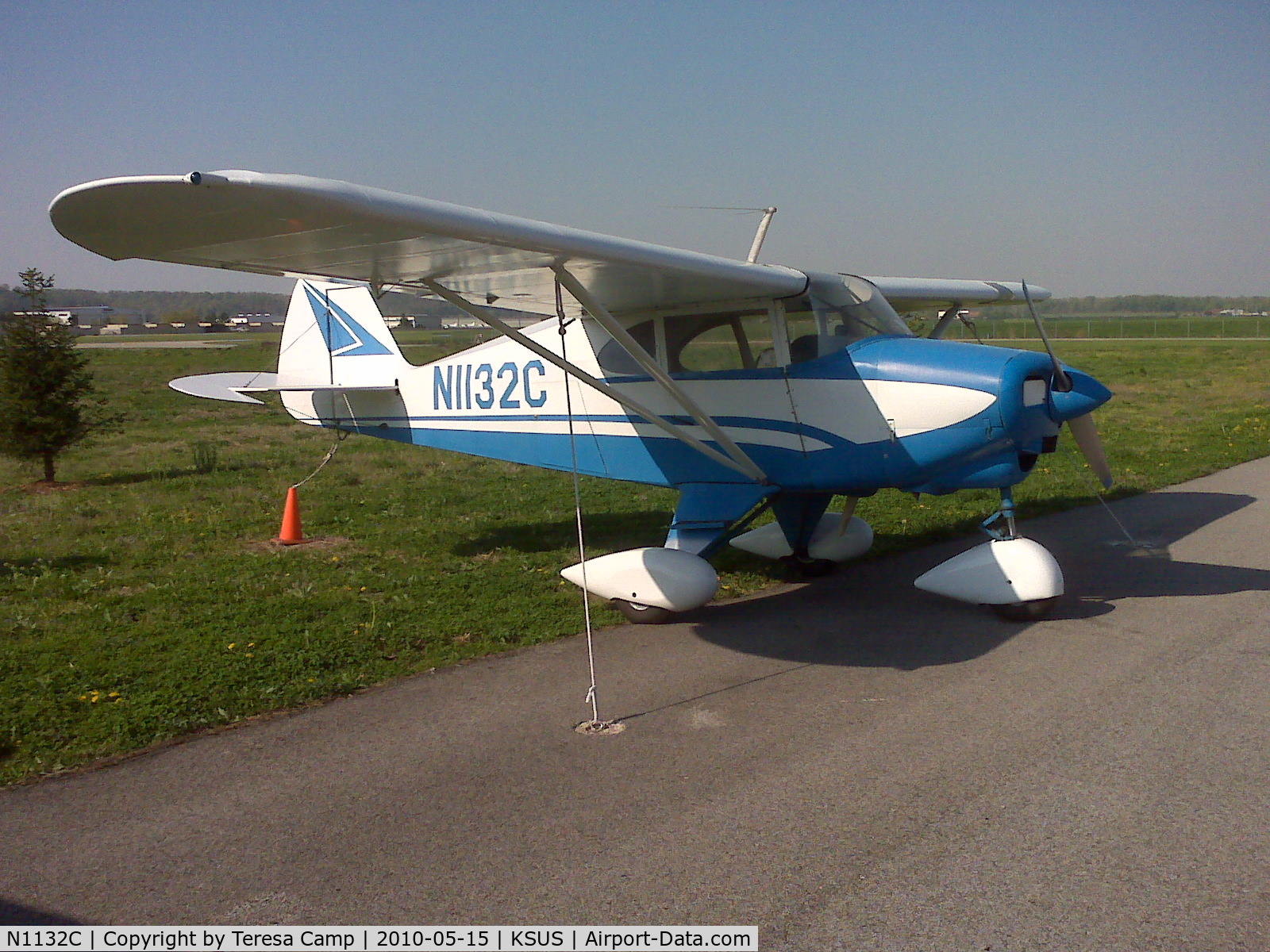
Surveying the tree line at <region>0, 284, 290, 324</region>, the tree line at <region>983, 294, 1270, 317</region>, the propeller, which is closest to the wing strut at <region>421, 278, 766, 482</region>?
the propeller

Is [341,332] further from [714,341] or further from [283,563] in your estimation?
[714,341]

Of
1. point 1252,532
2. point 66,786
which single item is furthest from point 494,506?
point 1252,532

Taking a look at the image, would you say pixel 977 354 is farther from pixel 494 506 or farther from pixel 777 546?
pixel 494 506

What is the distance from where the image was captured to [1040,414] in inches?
250

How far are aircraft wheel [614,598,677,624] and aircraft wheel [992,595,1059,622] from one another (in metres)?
2.21

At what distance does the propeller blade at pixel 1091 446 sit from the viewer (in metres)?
8.08

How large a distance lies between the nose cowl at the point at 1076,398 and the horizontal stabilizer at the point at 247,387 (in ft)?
19.9

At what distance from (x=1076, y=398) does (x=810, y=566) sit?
2.52 metres

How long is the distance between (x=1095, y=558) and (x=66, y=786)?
25.2 ft

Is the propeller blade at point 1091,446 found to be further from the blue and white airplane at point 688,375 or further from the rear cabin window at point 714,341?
the rear cabin window at point 714,341

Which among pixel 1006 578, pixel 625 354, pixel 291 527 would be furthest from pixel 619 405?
pixel 291 527

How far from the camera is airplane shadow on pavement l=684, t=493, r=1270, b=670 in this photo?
6090mm

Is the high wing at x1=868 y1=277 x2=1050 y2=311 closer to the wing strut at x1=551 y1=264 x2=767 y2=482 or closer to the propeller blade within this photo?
the propeller blade

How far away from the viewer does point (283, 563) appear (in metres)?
8.11
